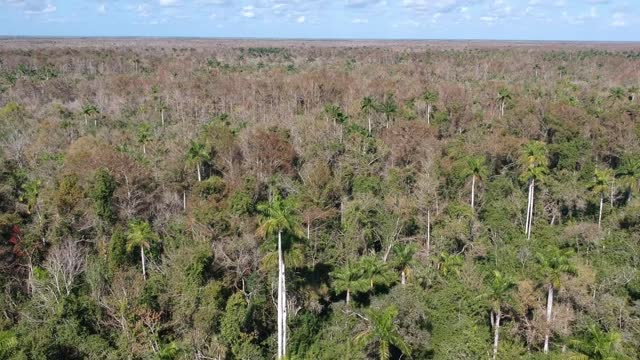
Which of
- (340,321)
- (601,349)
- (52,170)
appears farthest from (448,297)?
(52,170)

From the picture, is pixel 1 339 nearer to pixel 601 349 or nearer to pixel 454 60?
pixel 601 349

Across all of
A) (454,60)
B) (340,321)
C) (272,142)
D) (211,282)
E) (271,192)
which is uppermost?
(454,60)

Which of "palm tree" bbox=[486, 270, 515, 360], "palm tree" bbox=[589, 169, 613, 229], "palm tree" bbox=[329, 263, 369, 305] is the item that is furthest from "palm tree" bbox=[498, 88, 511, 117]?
"palm tree" bbox=[329, 263, 369, 305]

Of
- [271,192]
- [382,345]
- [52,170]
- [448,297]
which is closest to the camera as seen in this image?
[382,345]

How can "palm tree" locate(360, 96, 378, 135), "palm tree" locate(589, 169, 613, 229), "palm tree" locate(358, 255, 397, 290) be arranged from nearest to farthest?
1. "palm tree" locate(358, 255, 397, 290)
2. "palm tree" locate(589, 169, 613, 229)
3. "palm tree" locate(360, 96, 378, 135)

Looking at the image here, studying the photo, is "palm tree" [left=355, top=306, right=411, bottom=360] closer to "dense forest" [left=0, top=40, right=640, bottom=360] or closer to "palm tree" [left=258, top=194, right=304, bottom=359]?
"dense forest" [left=0, top=40, right=640, bottom=360]

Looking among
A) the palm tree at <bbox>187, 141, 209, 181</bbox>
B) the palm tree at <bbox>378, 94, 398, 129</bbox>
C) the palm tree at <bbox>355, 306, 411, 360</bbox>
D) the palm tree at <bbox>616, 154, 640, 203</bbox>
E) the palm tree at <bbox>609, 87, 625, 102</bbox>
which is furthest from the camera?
the palm tree at <bbox>609, 87, 625, 102</bbox>
